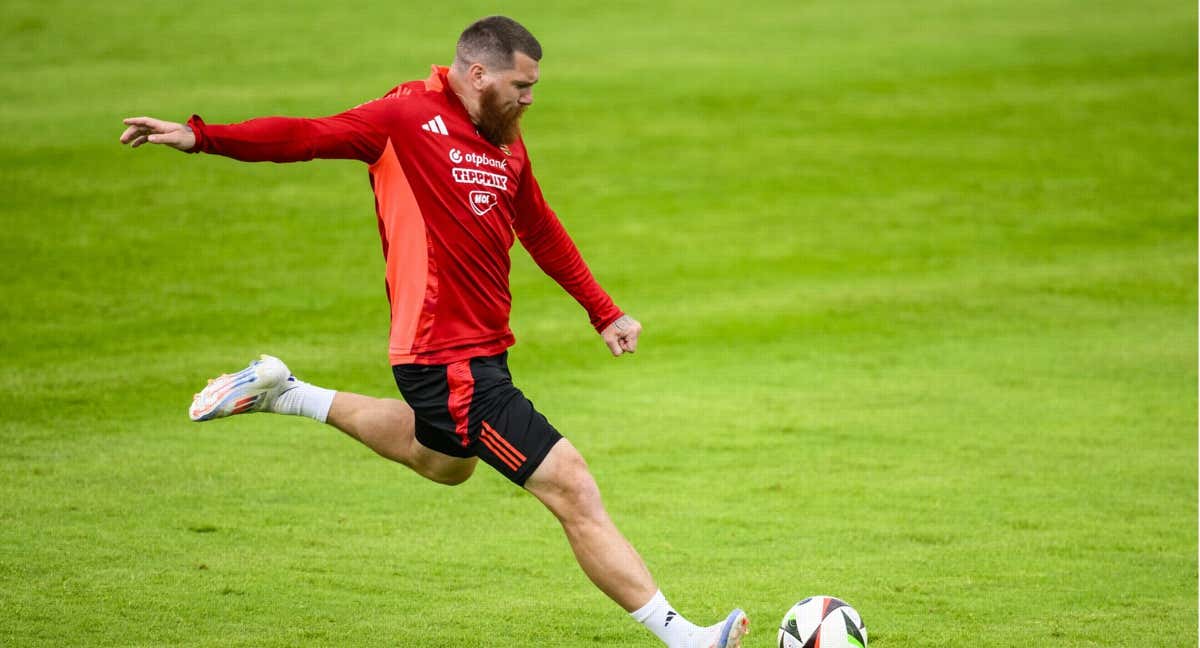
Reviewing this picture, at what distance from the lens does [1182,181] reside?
1930 centimetres

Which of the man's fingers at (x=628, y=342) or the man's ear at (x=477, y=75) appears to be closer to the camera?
the man's ear at (x=477, y=75)

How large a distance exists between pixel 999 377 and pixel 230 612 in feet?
24.5

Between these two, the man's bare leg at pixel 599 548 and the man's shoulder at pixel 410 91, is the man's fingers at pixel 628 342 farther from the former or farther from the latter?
the man's shoulder at pixel 410 91

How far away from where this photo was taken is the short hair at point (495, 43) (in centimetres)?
561

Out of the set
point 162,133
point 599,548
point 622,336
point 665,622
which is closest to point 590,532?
point 599,548

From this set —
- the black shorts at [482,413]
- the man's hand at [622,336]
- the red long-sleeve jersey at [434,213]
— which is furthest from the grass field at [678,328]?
the red long-sleeve jersey at [434,213]

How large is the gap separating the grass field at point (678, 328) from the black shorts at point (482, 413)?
40.0 inches

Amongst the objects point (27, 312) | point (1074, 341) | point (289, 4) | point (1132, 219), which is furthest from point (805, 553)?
point (289, 4)

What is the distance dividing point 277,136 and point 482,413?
134cm

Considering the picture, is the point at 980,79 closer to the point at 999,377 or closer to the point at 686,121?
the point at 686,121

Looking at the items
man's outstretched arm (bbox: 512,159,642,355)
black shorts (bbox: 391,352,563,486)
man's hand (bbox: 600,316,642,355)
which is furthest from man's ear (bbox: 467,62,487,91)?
man's hand (bbox: 600,316,642,355)

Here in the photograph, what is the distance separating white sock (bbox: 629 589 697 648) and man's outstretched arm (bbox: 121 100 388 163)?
2.08 m

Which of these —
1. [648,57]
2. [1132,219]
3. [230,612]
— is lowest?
[230,612]

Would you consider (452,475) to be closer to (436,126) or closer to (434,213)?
(434,213)
